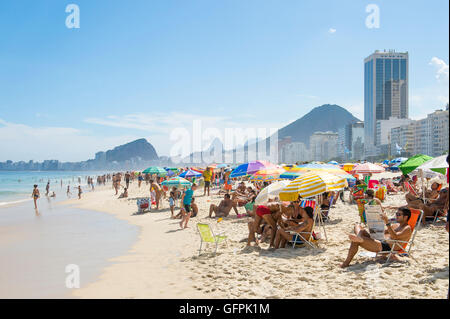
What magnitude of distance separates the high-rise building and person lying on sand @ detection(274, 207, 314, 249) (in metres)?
174

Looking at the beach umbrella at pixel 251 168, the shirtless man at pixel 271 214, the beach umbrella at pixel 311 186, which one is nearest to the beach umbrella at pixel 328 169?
the beach umbrella at pixel 311 186

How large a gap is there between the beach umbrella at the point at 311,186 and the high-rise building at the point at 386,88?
6838 inches

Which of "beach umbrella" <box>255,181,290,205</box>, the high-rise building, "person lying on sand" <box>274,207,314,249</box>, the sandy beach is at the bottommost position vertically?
the sandy beach

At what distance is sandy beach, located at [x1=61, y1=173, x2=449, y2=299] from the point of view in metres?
4.06

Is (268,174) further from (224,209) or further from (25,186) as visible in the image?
(25,186)

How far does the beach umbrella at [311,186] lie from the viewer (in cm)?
600

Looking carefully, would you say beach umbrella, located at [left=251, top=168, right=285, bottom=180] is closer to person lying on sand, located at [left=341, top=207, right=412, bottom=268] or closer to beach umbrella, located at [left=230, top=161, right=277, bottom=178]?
beach umbrella, located at [left=230, top=161, right=277, bottom=178]

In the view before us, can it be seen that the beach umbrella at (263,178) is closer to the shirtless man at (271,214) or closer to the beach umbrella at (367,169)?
the shirtless man at (271,214)

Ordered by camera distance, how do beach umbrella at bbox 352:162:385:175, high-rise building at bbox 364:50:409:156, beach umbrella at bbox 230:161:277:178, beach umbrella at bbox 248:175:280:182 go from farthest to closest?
high-rise building at bbox 364:50:409:156, beach umbrella at bbox 352:162:385:175, beach umbrella at bbox 230:161:277:178, beach umbrella at bbox 248:175:280:182

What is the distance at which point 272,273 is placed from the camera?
16.0ft

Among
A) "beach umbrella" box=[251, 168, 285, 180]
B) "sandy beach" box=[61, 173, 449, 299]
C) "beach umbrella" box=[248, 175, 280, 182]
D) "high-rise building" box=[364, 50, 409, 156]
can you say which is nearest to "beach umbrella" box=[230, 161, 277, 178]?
"beach umbrella" box=[251, 168, 285, 180]

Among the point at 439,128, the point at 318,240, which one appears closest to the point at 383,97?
the point at 439,128

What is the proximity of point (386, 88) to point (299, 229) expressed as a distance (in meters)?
187
